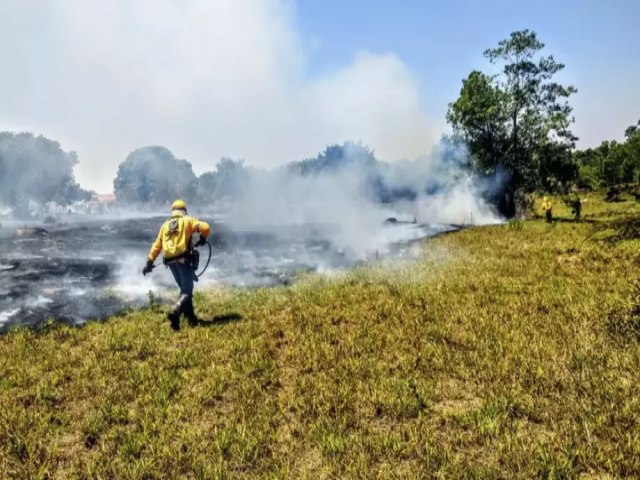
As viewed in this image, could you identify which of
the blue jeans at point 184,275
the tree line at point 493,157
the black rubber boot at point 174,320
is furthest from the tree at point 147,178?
the black rubber boot at point 174,320

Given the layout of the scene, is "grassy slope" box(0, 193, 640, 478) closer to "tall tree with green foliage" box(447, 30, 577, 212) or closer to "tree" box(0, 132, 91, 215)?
"tall tree with green foliage" box(447, 30, 577, 212)

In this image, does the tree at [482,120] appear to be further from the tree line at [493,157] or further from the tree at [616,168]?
the tree at [616,168]

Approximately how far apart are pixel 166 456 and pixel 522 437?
3.47 m

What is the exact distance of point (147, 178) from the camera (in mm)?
138250

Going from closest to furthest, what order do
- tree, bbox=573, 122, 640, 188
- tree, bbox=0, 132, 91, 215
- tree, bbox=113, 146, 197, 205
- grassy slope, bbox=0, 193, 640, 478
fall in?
grassy slope, bbox=0, 193, 640, 478 → tree, bbox=573, 122, 640, 188 → tree, bbox=0, 132, 91, 215 → tree, bbox=113, 146, 197, 205

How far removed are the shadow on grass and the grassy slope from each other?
0.56 feet

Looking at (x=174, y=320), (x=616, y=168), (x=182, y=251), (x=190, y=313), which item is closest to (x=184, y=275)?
(x=182, y=251)

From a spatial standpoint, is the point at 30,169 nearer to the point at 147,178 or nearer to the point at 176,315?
the point at 147,178

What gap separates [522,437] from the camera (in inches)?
150

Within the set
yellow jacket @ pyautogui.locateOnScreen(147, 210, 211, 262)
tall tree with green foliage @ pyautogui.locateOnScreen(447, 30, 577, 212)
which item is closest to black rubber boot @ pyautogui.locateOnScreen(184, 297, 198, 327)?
yellow jacket @ pyautogui.locateOnScreen(147, 210, 211, 262)

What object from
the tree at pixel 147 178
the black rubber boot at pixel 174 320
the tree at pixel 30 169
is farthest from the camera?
the tree at pixel 147 178

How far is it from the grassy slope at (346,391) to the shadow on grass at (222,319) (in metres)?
0.17

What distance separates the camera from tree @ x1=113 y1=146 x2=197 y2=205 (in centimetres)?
13825

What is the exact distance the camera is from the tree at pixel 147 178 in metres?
138
